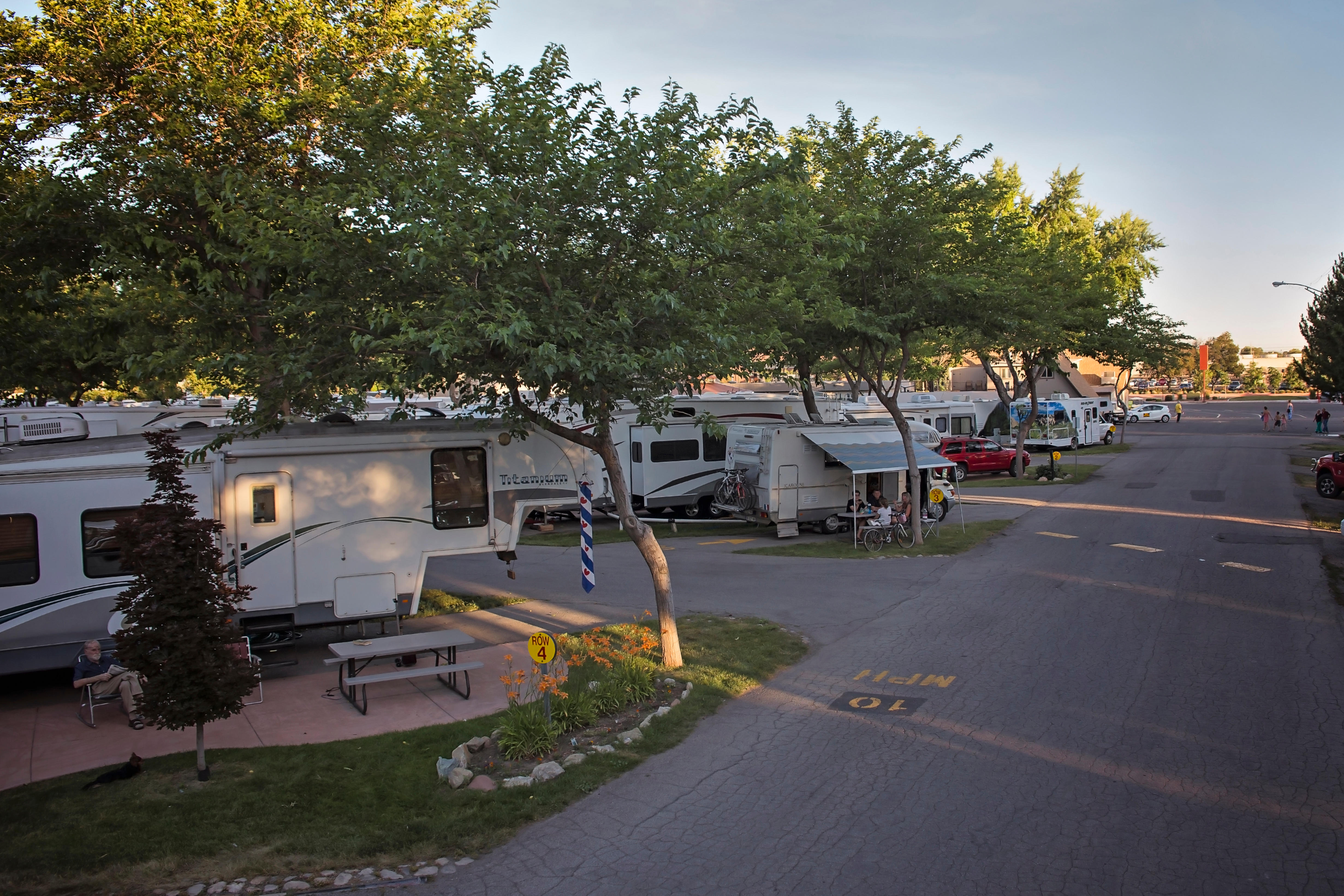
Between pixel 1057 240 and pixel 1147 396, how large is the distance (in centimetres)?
10229

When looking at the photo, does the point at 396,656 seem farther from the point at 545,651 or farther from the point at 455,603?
the point at 545,651

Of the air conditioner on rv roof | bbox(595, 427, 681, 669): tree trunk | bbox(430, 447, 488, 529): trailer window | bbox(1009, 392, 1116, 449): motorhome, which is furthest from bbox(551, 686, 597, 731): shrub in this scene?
bbox(1009, 392, 1116, 449): motorhome

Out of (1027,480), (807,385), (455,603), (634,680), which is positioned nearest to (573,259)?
(634,680)

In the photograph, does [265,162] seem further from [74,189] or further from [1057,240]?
[1057,240]

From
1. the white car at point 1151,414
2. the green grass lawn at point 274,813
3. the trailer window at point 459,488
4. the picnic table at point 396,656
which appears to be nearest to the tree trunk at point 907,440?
the trailer window at point 459,488

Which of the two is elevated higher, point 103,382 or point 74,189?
point 74,189

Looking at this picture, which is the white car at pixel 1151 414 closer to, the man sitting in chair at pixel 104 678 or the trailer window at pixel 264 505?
the trailer window at pixel 264 505

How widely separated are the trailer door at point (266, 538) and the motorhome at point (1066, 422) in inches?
1270

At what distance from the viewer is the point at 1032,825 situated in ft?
21.8

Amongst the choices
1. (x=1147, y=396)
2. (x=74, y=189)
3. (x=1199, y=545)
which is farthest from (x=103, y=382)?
(x=1147, y=396)

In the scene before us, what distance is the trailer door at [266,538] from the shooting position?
10.9m

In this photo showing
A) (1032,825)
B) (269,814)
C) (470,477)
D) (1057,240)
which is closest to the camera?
Answer: (1032,825)

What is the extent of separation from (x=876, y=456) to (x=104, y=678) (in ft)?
50.4

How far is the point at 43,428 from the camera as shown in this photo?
13.7 metres
